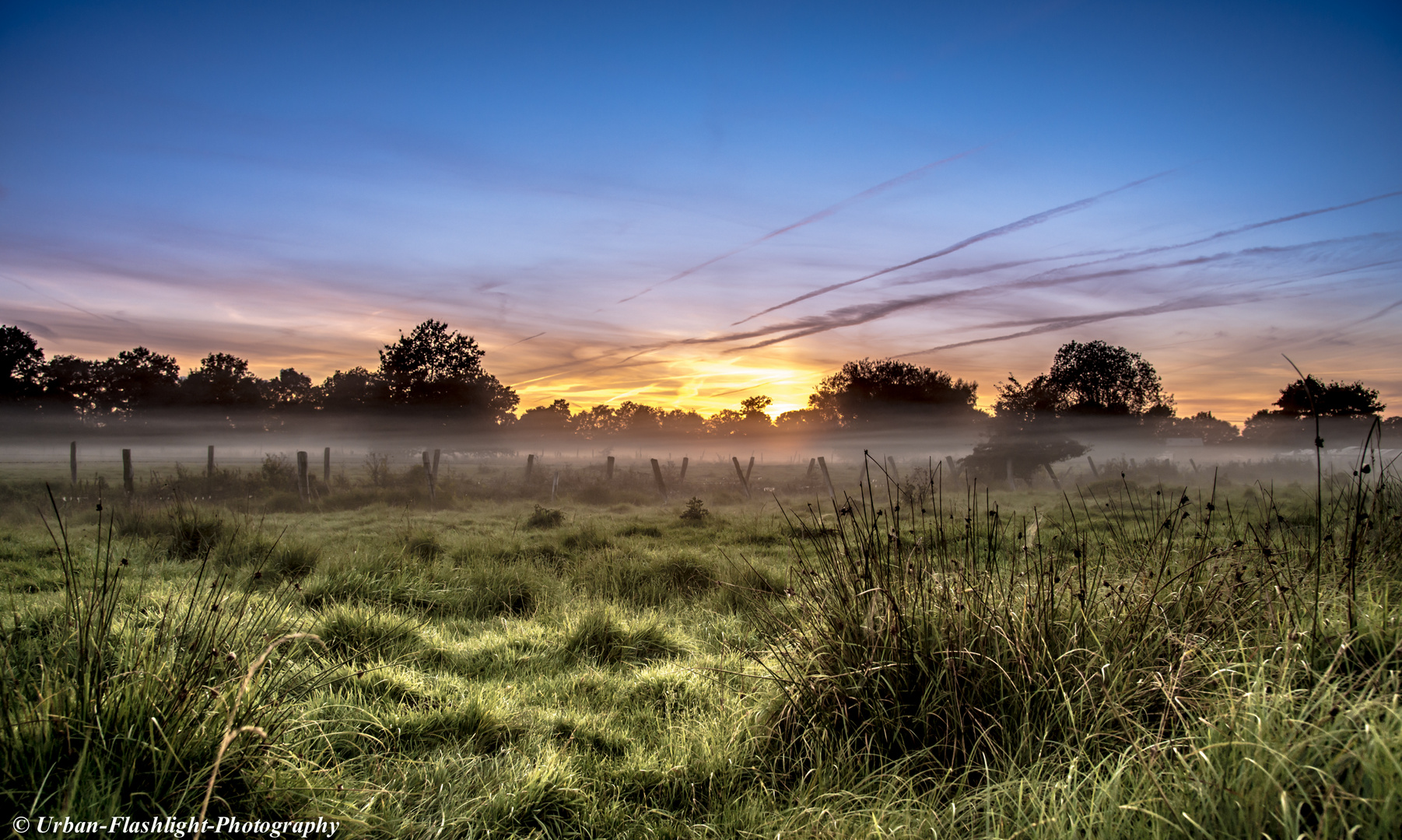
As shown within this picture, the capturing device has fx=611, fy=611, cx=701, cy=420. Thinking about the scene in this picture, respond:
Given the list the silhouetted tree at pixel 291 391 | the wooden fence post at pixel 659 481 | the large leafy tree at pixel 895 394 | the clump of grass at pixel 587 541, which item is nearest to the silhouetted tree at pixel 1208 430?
the large leafy tree at pixel 895 394

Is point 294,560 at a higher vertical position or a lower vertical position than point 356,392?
lower

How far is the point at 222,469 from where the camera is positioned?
2125 centimetres

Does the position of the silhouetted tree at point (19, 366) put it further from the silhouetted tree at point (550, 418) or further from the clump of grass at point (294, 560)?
the clump of grass at point (294, 560)

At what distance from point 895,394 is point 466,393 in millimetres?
29673

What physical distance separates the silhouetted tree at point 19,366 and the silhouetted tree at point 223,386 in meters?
5.99

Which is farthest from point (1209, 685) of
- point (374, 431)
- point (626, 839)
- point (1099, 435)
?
point (374, 431)

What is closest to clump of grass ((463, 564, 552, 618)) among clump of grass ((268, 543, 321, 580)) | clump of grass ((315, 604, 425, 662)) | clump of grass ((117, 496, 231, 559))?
clump of grass ((315, 604, 425, 662))

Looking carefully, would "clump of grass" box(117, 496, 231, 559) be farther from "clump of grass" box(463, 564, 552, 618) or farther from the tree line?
the tree line

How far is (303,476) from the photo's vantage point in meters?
18.4

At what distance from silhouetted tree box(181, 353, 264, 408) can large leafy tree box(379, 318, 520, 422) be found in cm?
860

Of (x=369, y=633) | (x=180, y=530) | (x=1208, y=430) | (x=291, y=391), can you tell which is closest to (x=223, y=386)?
(x=291, y=391)

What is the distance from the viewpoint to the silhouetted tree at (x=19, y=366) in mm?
29406

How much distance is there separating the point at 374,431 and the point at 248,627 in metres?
38.0

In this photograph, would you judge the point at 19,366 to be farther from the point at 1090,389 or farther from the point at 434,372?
the point at 1090,389
